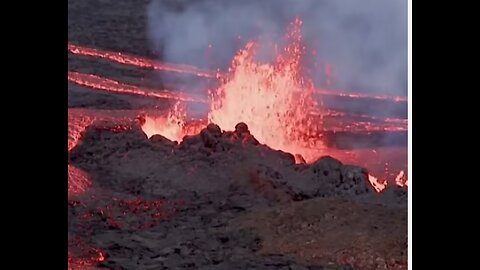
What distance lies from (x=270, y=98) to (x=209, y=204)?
1846 mm

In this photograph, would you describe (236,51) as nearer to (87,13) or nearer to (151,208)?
(87,13)

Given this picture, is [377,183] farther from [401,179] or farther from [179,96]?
[179,96]

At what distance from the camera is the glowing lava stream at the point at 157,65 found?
687cm

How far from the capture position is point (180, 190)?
539 cm

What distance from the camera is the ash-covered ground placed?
4.45 m

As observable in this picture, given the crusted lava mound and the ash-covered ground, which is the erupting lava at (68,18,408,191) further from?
the crusted lava mound

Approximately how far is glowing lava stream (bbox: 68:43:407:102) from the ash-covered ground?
1.43 ft

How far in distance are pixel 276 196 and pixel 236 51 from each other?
78.9 inches

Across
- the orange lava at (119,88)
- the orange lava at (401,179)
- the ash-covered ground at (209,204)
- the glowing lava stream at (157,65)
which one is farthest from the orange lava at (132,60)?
the orange lava at (401,179)

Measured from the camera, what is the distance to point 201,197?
211 inches

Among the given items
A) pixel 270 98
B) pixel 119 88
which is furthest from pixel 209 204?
pixel 119 88

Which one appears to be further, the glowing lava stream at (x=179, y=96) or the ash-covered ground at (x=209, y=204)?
the glowing lava stream at (x=179, y=96)

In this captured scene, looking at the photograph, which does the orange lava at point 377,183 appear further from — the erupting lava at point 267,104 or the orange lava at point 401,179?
the erupting lava at point 267,104
